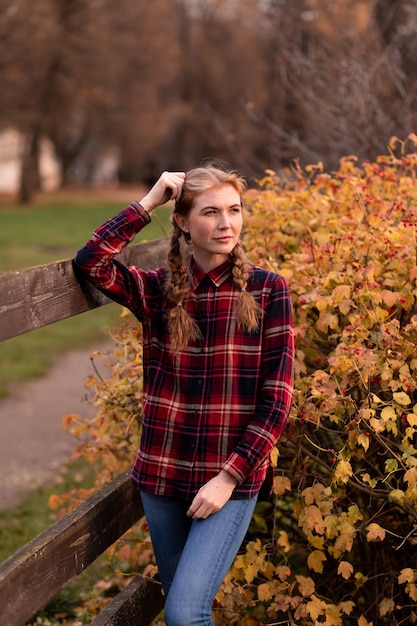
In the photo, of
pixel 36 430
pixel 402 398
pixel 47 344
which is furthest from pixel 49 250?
pixel 402 398

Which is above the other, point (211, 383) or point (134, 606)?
point (211, 383)

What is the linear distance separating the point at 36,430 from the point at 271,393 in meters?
5.22

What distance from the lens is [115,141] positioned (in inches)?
1700

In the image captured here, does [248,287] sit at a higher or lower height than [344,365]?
higher

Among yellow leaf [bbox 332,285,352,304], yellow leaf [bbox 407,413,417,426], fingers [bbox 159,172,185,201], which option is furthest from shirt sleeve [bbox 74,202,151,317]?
yellow leaf [bbox 407,413,417,426]

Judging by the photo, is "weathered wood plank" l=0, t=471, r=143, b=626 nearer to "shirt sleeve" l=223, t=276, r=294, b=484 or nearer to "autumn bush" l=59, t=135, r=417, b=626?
"autumn bush" l=59, t=135, r=417, b=626

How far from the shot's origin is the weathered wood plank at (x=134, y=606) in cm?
323

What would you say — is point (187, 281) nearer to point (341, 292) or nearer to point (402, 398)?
point (341, 292)

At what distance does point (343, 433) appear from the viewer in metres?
3.02

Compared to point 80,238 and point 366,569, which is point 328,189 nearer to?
point 366,569

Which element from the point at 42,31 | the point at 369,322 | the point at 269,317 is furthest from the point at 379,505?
the point at 42,31

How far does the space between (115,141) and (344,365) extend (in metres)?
A: 41.5

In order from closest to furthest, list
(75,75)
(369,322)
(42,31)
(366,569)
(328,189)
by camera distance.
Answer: (369,322) < (366,569) < (328,189) < (42,31) < (75,75)

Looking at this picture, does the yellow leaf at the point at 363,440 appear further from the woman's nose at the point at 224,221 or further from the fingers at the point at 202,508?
the woman's nose at the point at 224,221
